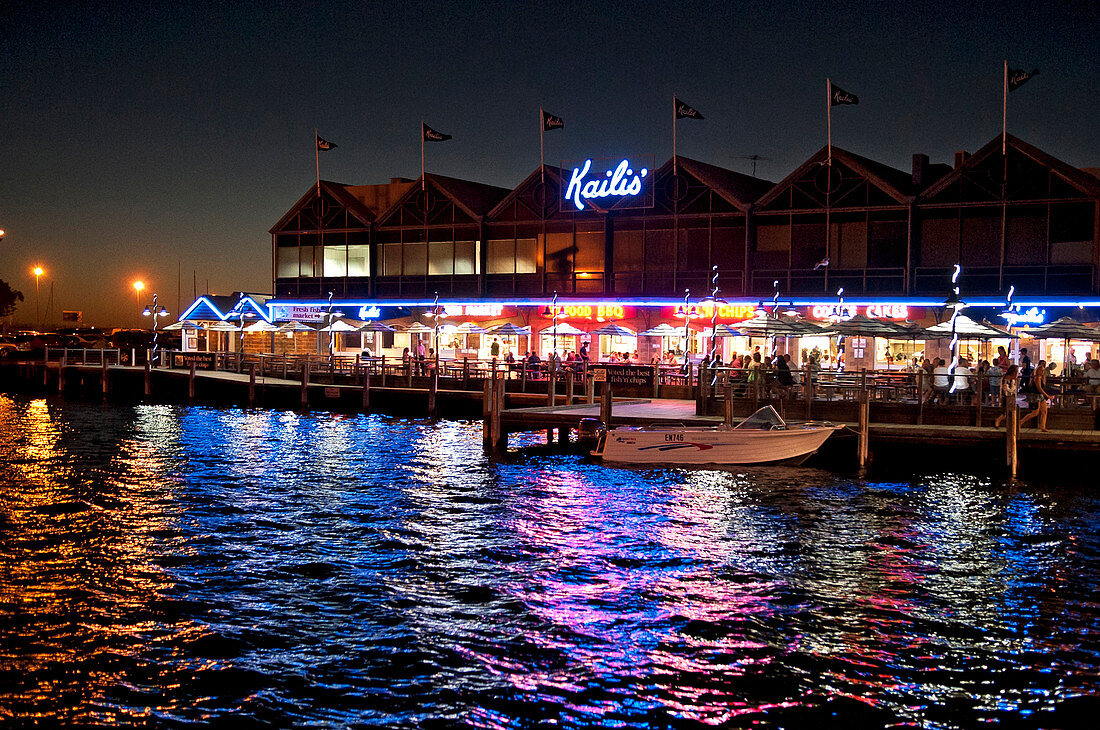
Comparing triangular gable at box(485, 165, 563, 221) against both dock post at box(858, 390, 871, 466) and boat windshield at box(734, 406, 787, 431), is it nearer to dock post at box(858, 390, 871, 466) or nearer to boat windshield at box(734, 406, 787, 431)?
boat windshield at box(734, 406, 787, 431)

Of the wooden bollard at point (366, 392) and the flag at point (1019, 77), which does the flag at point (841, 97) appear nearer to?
the flag at point (1019, 77)

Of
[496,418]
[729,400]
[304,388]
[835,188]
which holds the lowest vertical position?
[496,418]

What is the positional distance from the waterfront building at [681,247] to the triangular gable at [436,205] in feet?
0.31

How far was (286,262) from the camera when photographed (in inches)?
2509

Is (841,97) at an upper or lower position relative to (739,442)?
upper

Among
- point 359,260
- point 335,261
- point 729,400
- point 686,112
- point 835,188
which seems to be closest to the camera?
point 729,400

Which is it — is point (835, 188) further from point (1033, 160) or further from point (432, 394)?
point (432, 394)

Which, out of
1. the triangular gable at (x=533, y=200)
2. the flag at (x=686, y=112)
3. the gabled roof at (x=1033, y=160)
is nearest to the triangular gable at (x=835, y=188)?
the gabled roof at (x=1033, y=160)

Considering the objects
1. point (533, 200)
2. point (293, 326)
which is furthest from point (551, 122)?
point (293, 326)

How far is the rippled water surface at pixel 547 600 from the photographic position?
1264cm

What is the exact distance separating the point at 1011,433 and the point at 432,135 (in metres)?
38.4

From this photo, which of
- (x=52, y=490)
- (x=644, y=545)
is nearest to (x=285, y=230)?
(x=52, y=490)

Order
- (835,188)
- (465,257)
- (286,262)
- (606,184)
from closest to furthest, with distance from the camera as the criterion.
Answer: (835,188) → (606,184) → (465,257) → (286,262)

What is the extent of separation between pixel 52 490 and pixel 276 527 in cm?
842
